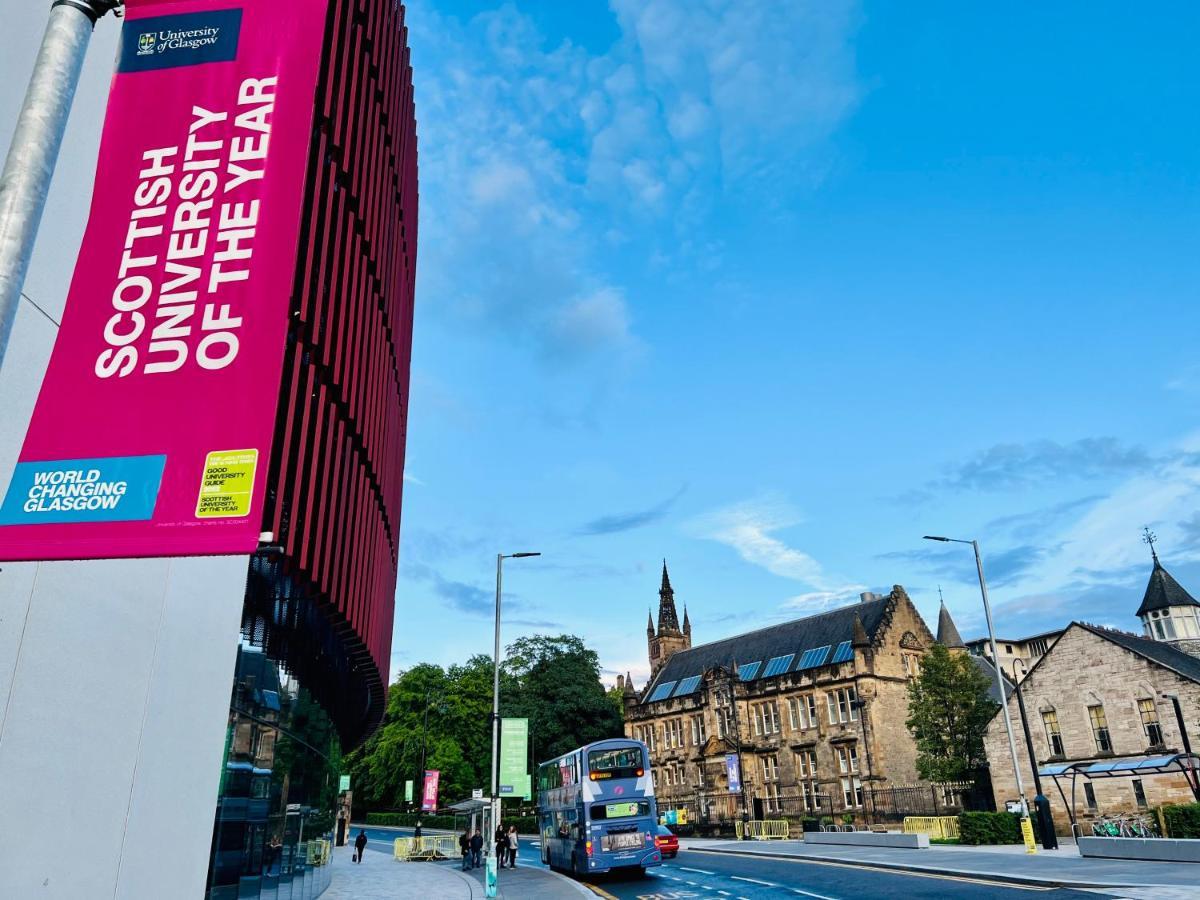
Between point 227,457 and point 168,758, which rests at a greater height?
point 227,457

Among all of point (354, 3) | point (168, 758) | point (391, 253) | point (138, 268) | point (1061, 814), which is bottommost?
point (1061, 814)

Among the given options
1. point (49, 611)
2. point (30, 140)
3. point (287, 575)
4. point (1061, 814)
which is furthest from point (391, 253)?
point (1061, 814)

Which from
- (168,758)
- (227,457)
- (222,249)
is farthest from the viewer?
(168,758)

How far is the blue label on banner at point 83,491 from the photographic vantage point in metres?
5.62

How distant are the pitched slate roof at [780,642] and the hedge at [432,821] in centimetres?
1483

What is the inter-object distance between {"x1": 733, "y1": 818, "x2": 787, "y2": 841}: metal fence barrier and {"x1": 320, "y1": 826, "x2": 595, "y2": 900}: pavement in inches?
609

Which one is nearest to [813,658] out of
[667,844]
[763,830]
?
[763,830]

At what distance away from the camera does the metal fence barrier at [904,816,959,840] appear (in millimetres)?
37594

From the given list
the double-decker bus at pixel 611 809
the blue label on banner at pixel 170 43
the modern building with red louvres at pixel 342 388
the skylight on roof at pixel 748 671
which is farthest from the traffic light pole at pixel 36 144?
the skylight on roof at pixel 748 671

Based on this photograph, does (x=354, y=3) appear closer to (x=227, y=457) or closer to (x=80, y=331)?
(x=80, y=331)

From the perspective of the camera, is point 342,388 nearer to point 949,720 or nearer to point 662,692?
point 949,720

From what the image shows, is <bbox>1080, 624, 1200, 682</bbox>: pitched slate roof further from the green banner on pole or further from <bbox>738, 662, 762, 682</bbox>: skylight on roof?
the green banner on pole

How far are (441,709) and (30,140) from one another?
8195 centimetres

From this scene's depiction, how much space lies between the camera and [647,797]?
26.9 meters
